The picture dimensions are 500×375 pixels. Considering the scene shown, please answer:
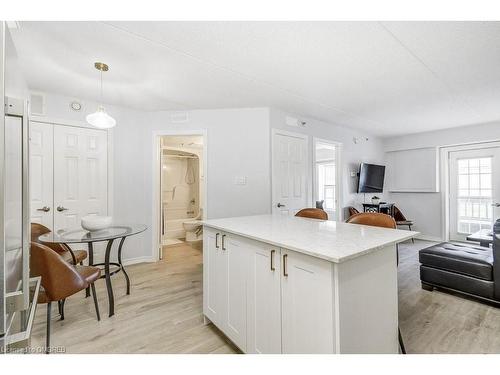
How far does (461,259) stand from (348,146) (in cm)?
303

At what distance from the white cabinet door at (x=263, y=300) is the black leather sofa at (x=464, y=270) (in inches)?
88.4

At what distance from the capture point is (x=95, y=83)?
9.40 feet

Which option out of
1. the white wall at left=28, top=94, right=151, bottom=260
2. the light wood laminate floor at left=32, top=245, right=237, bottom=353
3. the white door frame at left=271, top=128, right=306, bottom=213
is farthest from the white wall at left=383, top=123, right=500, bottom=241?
the white wall at left=28, top=94, right=151, bottom=260

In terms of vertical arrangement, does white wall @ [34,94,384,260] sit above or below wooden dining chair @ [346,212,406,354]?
above

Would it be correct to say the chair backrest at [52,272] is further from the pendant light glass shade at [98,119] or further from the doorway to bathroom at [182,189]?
the doorway to bathroom at [182,189]

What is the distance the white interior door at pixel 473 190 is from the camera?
15.3 ft

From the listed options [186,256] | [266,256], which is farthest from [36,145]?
[266,256]

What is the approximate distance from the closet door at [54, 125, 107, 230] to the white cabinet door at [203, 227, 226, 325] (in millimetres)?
2264

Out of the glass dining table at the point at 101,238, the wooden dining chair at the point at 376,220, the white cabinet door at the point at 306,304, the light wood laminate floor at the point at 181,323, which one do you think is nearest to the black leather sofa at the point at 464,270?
the light wood laminate floor at the point at 181,323

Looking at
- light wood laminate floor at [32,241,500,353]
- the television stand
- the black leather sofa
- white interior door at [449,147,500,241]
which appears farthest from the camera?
the television stand

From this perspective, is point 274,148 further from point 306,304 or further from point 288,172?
point 306,304

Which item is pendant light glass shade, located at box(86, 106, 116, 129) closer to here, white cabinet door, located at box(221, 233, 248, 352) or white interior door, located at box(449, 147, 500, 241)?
A: white cabinet door, located at box(221, 233, 248, 352)

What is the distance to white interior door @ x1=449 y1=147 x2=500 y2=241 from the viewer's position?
4.68m

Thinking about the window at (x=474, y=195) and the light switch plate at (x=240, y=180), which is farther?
the window at (x=474, y=195)
